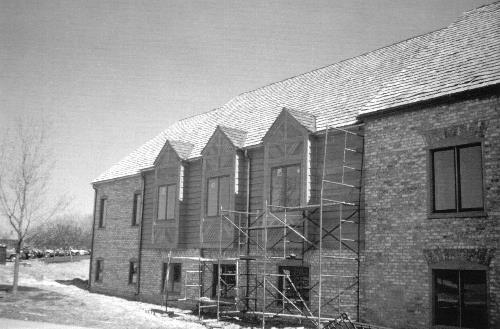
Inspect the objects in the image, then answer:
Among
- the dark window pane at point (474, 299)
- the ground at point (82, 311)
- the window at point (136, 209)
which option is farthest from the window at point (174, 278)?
the dark window pane at point (474, 299)

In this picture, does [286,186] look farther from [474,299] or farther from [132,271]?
[132,271]

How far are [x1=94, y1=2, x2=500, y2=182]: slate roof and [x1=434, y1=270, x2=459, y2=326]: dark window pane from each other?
4601 mm

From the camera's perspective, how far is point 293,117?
17.2 m

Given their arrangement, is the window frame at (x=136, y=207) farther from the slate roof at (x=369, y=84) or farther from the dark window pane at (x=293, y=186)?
the dark window pane at (x=293, y=186)

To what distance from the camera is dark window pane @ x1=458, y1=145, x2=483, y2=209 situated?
479 inches

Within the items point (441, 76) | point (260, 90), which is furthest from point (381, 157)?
point (260, 90)

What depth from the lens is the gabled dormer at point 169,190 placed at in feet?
72.7

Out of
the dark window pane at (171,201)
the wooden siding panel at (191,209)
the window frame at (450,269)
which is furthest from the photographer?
the dark window pane at (171,201)

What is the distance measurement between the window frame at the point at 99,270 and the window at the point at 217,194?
1052 centimetres

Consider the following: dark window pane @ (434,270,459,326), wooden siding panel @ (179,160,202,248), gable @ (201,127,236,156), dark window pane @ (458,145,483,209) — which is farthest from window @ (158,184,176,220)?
dark window pane @ (458,145,483,209)

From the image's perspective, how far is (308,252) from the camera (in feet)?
53.5

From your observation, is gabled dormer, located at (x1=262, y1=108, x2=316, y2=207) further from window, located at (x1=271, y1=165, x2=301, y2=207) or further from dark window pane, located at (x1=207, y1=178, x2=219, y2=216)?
dark window pane, located at (x1=207, y1=178, x2=219, y2=216)

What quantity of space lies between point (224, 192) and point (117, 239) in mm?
9773

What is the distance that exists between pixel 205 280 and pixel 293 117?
7.78 metres
